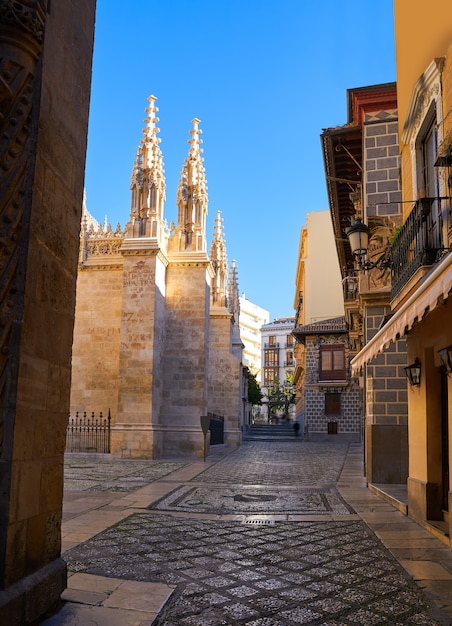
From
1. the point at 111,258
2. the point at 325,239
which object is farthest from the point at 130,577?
the point at 325,239

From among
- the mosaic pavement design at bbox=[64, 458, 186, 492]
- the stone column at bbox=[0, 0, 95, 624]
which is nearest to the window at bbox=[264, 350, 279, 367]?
the mosaic pavement design at bbox=[64, 458, 186, 492]

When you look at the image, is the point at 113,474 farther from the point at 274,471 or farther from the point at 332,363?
the point at 332,363

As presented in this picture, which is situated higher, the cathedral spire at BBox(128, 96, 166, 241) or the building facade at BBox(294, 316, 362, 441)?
the cathedral spire at BBox(128, 96, 166, 241)

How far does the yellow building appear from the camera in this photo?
6.29 m

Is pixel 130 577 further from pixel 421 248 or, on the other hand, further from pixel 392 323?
pixel 421 248

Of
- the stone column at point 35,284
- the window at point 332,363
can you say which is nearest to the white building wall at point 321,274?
the window at point 332,363

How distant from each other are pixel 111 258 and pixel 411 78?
13278mm

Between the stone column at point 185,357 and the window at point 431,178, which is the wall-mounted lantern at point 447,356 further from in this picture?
the stone column at point 185,357

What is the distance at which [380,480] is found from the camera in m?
10.3

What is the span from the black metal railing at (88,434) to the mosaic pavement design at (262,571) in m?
11.6

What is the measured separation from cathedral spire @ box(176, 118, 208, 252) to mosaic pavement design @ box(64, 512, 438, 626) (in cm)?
1354

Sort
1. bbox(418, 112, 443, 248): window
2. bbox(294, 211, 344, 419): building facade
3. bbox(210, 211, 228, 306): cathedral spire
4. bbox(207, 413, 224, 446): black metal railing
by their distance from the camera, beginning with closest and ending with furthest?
1. bbox(418, 112, 443, 248): window
2. bbox(207, 413, 224, 446): black metal railing
3. bbox(210, 211, 228, 306): cathedral spire
4. bbox(294, 211, 344, 419): building facade

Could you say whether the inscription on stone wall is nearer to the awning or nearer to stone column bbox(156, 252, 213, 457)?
stone column bbox(156, 252, 213, 457)

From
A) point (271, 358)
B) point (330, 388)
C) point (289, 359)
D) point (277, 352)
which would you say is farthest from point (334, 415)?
point (271, 358)
